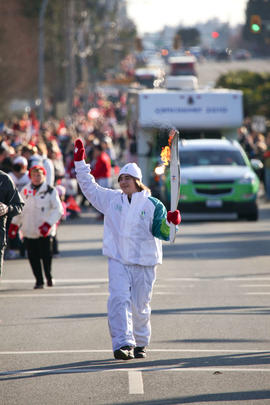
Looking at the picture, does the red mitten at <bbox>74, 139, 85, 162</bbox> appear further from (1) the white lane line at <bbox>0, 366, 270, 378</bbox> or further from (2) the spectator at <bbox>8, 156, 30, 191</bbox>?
(2) the spectator at <bbox>8, 156, 30, 191</bbox>

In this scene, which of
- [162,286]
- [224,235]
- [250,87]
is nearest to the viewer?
[162,286]

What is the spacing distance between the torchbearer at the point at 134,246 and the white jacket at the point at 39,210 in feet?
15.6

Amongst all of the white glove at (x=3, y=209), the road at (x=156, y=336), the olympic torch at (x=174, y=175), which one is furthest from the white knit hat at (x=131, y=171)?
the white glove at (x=3, y=209)

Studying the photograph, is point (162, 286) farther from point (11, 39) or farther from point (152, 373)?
point (11, 39)

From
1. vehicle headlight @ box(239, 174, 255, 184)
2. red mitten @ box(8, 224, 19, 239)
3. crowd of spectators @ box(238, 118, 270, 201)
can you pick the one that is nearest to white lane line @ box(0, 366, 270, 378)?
red mitten @ box(8, 224, 19, 239)

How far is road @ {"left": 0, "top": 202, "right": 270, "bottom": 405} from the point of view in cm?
857

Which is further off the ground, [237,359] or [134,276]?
[134,276]

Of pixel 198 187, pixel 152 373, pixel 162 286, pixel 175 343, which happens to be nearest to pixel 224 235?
pixel 198 187

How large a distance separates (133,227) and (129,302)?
0.64 m

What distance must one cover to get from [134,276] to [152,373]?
3.39ft

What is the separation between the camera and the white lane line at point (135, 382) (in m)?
8.58

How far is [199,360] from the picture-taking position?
9867 millimetres

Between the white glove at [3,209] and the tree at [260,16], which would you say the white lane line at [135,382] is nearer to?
the white glove at [3,209]

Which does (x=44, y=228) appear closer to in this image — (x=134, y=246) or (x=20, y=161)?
(x=20, y=161)
